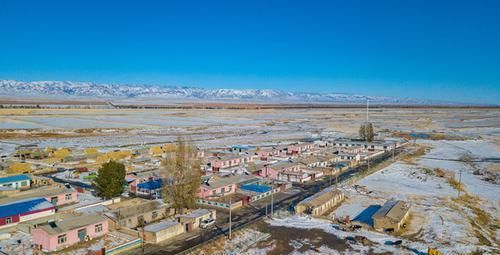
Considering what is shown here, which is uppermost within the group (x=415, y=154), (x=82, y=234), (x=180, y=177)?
(x=180, y=177)

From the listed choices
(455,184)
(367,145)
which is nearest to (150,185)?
(455,184)

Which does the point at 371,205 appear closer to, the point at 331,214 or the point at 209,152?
the point at 331,214

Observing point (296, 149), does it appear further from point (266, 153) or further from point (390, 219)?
point (390, 219)

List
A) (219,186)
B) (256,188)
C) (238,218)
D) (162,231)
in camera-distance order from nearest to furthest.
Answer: (162,231), (238,218), (219,186), (256,188)

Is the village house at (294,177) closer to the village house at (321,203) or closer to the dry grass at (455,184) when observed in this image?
the village house at (321,203)

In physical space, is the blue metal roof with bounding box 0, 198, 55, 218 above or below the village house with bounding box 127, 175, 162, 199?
above

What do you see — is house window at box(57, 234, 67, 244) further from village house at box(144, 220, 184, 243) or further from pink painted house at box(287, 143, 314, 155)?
pink painted house at box(287, 143, 314, 155)

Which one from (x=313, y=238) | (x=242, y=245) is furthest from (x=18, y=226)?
(x=313, y=238)

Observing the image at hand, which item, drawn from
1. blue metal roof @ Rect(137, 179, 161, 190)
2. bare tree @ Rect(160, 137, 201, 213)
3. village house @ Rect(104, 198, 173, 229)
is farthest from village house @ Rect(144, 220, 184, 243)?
blue metal roof @ Rect(137, 179, 161, 190)
